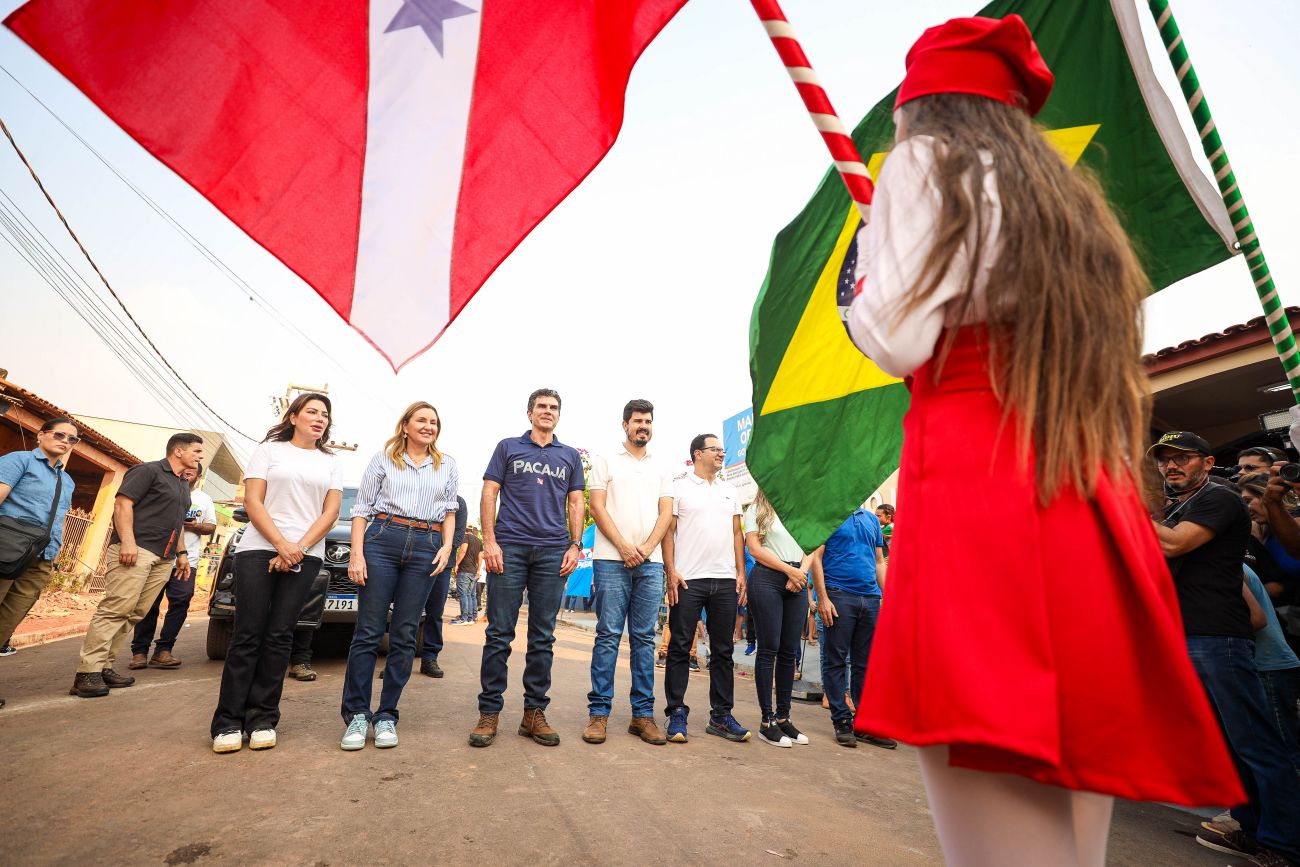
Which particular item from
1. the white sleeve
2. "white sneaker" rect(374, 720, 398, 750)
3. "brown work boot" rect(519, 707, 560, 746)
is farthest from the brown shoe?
the white sleeve

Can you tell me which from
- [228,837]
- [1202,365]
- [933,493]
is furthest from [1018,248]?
[1202,365]

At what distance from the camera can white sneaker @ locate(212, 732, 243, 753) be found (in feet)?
12.5

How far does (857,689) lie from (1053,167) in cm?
568

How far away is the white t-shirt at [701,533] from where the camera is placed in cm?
542

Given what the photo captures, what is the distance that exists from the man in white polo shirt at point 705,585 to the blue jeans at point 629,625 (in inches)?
9.2

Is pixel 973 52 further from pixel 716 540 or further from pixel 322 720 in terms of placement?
pixel 322 720

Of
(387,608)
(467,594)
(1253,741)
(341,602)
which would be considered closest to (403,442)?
(387,608)

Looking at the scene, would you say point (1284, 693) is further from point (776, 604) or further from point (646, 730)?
point (646, 730)

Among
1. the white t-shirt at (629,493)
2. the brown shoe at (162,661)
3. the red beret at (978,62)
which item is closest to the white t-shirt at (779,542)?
the white t-shirt at (629,493)

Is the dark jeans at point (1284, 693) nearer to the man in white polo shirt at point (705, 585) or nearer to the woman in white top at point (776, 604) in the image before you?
the woman in white top at point (776, 604)

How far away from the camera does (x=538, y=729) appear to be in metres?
4.48

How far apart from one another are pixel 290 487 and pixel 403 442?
76 centimetres

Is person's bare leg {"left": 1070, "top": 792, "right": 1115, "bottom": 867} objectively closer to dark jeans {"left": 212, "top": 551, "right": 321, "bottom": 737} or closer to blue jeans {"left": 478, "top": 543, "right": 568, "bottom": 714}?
blue jeans {"left": 478, "top": 543, "right": 568, "bottom": 714}

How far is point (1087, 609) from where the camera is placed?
0.99 meters
